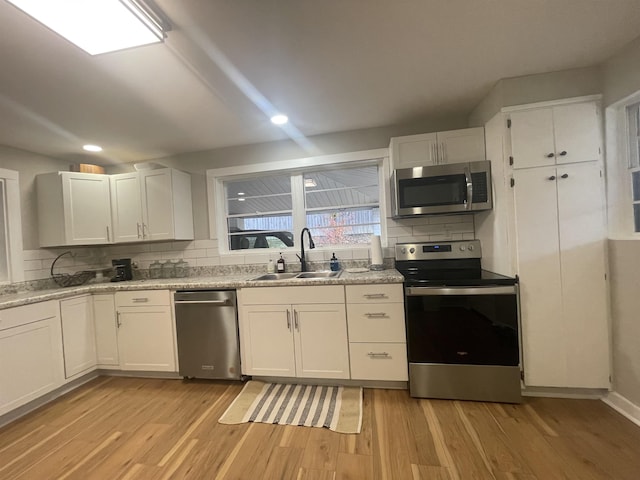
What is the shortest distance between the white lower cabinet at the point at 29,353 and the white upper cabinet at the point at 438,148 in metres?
Result: 3.27

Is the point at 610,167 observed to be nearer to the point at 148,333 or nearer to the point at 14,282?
the point at 148,333

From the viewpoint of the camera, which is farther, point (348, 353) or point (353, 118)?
point (353, 118)

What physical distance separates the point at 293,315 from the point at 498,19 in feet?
7.53

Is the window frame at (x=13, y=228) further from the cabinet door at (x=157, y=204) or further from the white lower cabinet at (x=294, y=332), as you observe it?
the white lower cabinet at (x=294, y=332)

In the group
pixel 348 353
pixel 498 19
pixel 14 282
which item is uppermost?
pixel 498 19

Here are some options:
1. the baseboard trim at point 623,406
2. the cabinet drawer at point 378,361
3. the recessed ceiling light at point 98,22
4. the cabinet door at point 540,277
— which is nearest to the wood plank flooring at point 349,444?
the baseboard trim at point 623,406

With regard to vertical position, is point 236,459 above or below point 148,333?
below

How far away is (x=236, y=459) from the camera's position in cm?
154

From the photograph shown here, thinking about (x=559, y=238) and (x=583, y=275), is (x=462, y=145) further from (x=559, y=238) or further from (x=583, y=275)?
(x=583, y=275)

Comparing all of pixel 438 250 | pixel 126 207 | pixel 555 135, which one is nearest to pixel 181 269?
pixel 126 207

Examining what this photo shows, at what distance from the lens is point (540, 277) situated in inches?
74.7

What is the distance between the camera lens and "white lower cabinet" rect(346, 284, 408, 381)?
2104 mm

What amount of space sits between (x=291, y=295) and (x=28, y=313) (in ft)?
6.84

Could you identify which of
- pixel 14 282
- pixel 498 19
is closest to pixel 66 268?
pixel 14 282
